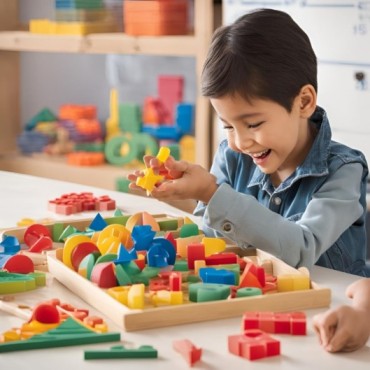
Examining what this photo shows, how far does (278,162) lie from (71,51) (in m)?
1.62

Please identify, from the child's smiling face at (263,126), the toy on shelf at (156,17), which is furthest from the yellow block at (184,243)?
the toy on shelf at (156,17)

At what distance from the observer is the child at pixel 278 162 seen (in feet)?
3.94

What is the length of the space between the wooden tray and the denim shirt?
0.15 m

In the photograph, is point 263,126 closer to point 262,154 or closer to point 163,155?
point 262,154

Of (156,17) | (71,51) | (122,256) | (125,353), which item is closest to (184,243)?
(122,256)

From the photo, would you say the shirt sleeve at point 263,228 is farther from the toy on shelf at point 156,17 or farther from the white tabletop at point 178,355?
the toy on shelf at point 156,17

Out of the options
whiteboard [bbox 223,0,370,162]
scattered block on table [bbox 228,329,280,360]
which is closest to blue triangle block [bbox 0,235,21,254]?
scattered block on table [bbox 228,329,280,360]

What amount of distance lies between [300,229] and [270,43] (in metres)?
0.26

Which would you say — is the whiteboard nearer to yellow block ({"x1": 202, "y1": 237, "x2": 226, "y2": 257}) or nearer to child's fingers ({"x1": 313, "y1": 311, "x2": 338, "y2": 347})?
yellow block ({"x1": 202, "y1": 237, "x2": 226, "y2": 257})

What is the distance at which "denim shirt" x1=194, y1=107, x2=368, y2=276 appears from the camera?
1.20 meters

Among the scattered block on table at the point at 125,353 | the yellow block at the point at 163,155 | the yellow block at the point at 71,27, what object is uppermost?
the yellow block at the point at 71,27

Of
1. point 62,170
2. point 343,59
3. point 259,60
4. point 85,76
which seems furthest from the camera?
point 85,76

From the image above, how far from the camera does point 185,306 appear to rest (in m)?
0.93

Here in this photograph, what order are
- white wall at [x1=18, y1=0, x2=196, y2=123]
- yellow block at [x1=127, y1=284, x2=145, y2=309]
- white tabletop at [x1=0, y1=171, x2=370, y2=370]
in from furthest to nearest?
white wall at [x1=18, y1=0, x2=196, y2=123] < yellow block at [x1=127, y1=284, x2=145, y2=309] < white tabletop at [x1=0, y1=171, x2=370, y2=370]
